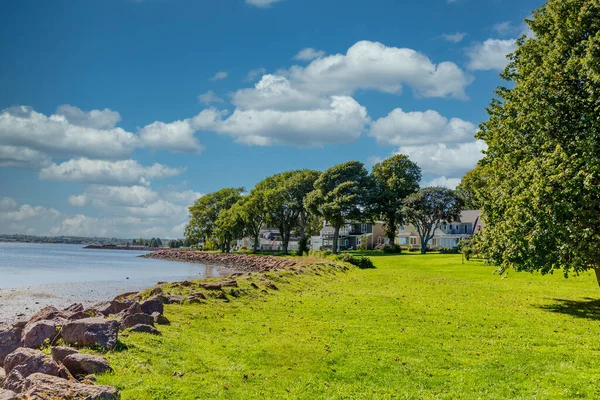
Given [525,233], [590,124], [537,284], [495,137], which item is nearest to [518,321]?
[525,233]

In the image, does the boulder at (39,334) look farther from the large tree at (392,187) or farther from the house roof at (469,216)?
the house roof at (469,216)

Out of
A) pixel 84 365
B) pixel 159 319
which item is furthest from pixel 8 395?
pixel 159 319

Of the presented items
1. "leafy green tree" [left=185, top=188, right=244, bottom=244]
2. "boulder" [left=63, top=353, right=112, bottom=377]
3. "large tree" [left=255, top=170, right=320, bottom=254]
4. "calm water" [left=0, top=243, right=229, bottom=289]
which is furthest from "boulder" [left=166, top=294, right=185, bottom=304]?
"leafy green tree" [left=185, top=188, right=244, bottom=244]

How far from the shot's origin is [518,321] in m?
20.4

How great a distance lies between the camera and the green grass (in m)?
11.4

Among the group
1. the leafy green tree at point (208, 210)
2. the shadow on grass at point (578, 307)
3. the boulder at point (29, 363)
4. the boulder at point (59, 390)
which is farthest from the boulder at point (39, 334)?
the leafy green tree at point (208, 210)

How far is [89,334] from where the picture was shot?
12289 millimetres

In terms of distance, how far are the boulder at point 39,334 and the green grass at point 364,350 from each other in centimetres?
194

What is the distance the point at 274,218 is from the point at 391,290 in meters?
73.6

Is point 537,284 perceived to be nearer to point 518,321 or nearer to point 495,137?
point 495,137

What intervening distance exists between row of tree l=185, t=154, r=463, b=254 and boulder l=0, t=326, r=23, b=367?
73.6 metres

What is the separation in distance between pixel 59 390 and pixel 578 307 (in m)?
25.6

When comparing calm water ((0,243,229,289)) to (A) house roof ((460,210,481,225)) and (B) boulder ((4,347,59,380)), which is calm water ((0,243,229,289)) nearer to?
(B) boulder ((4,347,59,380))

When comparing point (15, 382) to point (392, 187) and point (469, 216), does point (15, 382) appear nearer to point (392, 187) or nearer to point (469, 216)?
point (392, 187)
